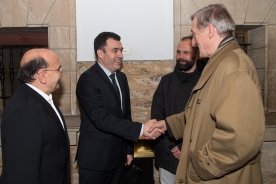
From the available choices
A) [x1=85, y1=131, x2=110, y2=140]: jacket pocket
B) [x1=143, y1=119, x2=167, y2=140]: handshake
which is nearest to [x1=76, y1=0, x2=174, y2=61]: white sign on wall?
[x1=143, y1=119, x2=167, y2=140]: handshake

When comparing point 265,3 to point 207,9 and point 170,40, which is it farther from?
point 207,9

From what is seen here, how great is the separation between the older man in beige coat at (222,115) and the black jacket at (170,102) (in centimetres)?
93

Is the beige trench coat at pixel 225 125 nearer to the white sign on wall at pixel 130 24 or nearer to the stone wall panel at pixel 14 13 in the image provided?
the white sign on wall at pixel 130 24

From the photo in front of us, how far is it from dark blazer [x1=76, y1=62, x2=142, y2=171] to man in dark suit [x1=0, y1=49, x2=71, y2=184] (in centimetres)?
64

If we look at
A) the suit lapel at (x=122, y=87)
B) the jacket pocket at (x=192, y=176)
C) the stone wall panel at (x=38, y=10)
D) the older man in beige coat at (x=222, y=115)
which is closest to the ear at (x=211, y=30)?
the older man in beige coat at (x=222, y=115)

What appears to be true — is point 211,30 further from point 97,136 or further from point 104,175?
point 104,175

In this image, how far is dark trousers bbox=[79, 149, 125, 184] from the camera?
287 centimetres

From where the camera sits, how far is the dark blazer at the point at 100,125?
9.27ft

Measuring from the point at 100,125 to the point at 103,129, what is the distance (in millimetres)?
47

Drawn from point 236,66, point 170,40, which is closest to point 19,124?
point 236,66

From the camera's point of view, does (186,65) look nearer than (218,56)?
No

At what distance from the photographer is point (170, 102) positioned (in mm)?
3211

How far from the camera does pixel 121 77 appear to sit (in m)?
3.23

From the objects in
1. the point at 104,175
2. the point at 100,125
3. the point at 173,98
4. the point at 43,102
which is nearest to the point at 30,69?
the point at 43,102
